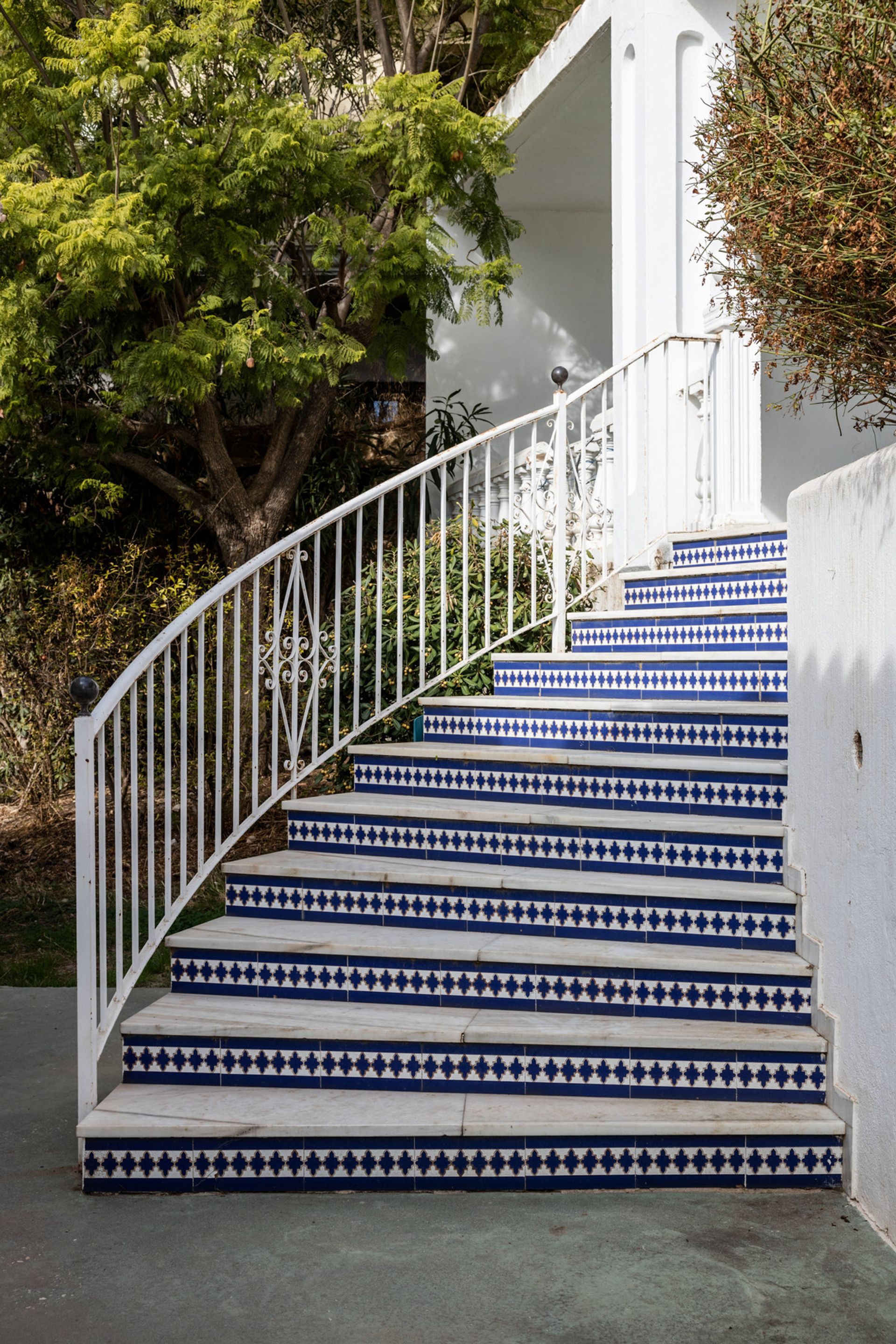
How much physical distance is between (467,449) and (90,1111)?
111 inches

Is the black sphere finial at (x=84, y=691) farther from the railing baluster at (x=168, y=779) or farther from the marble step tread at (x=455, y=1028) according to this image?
the marble step tread at (x=455, y=1028)

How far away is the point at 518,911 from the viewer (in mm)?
3752

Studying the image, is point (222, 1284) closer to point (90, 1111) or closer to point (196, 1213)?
point (196, 1213)

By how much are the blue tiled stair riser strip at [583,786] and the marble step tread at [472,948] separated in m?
0.52

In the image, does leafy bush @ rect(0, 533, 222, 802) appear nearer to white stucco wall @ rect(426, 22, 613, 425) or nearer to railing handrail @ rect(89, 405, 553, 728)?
white stucco wall @ rect(426, 22, 613, 425)

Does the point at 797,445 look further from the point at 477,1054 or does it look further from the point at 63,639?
the point at 63,639

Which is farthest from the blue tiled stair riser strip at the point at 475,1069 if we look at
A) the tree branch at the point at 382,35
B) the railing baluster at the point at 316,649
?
the tree branch at the point at 382,35

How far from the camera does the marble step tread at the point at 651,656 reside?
13.7 ft

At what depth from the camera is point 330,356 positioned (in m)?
6.32

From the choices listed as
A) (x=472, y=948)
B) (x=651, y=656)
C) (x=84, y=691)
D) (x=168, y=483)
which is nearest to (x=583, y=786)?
(x=651, y=656)

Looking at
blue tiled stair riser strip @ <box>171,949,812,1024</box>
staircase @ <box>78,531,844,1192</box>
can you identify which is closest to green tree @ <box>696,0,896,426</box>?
staircase @ <box>78,531,844,1192</box>

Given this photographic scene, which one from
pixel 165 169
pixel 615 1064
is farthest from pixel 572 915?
pixel 165 169

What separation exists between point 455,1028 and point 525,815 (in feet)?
2.81

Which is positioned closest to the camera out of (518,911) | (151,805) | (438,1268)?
(438,1268)
